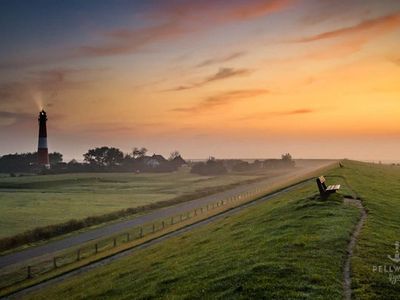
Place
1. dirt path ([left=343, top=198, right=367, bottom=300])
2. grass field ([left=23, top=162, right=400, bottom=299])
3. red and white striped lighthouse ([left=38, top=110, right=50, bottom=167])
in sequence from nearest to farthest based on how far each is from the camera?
dirt path ([left=343, top=198, right=367, bottom=300])
grass field ([left=23, top=162, right=400, bottom=299])
red and white striped lighthouse ([left=38, top=110, right=50, bottom=167])

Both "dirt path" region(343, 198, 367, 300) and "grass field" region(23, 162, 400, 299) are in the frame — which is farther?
"grass field" region(23, 162, 400, 299)

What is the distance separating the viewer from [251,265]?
21312 millimetres

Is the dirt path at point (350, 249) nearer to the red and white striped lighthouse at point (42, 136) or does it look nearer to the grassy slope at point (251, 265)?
the grassy slope at point (251, 265)

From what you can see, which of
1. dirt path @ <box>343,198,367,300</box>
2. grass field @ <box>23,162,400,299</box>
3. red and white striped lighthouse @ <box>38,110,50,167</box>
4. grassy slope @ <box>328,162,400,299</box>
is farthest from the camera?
red and white striped lighthouse @ <box>38,110,50,167</box>

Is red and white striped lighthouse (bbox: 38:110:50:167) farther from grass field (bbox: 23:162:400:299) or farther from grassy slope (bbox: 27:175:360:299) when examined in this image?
grass field (bbox: 23:162:400:299)

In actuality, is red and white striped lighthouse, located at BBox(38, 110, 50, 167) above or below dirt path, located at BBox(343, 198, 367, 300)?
above

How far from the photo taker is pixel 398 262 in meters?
20.9

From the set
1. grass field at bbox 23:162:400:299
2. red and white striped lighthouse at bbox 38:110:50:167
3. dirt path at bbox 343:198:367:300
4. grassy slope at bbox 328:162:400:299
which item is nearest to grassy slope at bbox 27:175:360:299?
grass field at bbox 23:162:400:299

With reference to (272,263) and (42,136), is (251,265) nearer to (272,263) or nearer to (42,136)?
(272,263)

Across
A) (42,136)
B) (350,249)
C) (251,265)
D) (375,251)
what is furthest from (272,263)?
(42,136)

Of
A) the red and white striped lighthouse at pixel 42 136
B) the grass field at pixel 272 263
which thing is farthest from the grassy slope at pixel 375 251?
the red and white striped lighthouse at pixel 42 136

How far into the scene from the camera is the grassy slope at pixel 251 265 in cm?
1820

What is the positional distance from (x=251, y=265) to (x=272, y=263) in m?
1.28

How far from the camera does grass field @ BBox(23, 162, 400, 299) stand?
17.8 meters
